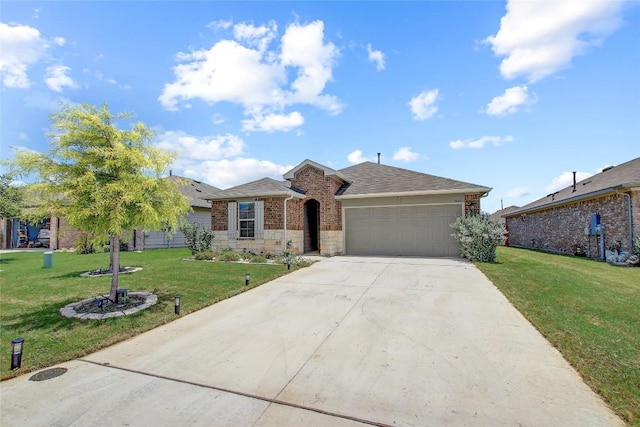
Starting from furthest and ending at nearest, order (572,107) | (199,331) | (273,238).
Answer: (273,238) < (572,107) < (199,331)

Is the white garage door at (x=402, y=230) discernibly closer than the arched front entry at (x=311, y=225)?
Yes

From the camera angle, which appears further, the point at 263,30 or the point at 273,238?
the point at 273,238

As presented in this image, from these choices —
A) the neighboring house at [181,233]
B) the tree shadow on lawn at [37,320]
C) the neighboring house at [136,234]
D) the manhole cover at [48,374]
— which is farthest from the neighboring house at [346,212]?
the manhole cover at [48,374]

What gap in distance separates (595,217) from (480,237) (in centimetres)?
685

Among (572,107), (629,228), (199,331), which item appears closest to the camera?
(199,331)

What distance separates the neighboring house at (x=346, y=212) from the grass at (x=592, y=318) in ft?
13.6

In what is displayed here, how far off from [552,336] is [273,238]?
36.4 ft

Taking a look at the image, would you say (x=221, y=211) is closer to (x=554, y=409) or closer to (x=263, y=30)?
(x=263, y=30)

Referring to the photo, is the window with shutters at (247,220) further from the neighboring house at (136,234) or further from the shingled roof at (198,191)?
the neighboring house at (136,234)

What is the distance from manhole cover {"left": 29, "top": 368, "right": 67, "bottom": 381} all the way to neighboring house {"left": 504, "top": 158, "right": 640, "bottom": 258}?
17.0 metres

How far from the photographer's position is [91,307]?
6004mm

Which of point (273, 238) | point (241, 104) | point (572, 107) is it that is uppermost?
point (241, 104)

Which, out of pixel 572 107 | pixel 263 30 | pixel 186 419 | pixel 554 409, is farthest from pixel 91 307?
pixel 572 107

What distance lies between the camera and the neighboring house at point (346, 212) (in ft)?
44.3
